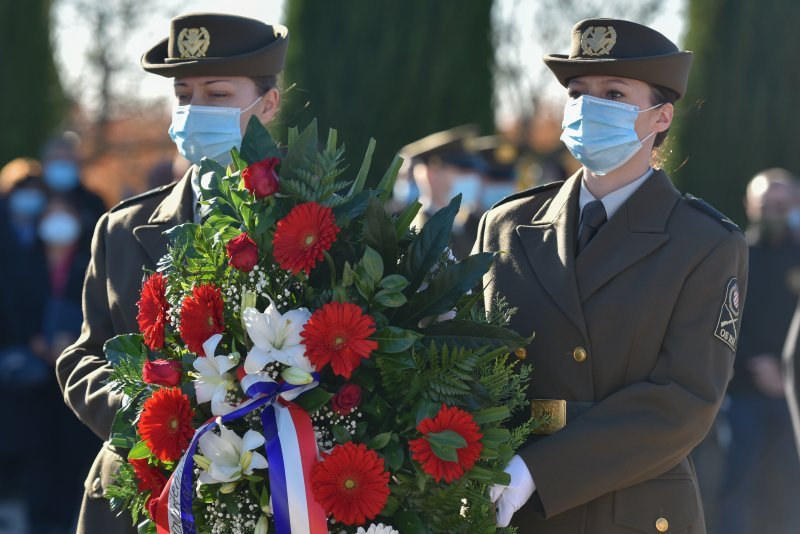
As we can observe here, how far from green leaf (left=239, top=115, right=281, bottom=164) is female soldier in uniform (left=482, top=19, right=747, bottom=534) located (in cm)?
76

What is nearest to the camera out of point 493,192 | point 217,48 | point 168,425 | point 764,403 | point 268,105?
point 168,425

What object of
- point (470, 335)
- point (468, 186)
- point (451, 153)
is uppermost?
point (470, 335)

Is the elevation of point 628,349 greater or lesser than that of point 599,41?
lesser

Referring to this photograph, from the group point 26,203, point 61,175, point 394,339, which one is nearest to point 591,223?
point 394,339

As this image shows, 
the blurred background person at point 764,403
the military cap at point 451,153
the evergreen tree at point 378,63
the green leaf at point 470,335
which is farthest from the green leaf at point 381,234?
the evergreen tree at point 378,63

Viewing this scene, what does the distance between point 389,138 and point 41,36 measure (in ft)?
18.5

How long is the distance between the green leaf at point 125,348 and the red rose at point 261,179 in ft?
1.62

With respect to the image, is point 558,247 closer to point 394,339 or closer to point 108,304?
point 394,339

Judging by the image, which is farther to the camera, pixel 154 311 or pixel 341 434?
pixel 154 311

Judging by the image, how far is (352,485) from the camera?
2.87m

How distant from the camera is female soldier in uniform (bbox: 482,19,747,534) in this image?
330cm

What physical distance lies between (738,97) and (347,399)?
11.4m

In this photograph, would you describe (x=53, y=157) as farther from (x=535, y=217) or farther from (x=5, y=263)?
(x=535, y=217)

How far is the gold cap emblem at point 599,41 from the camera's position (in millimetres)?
3553
